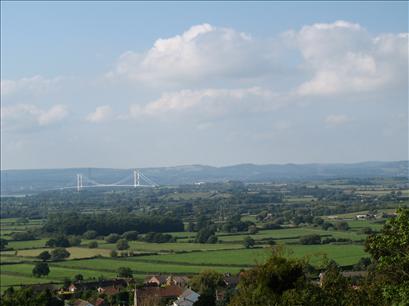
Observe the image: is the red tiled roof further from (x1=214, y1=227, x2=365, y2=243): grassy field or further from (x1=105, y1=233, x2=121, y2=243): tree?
(x1=105, y1=233, x2=121, y2=243): tree

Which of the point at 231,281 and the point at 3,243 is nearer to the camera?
the point at 231,281

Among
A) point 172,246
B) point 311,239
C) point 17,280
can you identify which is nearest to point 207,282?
point 17,280

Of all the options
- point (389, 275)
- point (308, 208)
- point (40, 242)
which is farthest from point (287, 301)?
point (308, 208)

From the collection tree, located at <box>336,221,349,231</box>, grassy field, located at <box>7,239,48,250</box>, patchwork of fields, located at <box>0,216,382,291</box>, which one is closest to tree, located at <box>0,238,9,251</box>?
grassy field, located at <box>7,239,48,250</box>

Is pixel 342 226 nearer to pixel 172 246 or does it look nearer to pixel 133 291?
pixel 172 246

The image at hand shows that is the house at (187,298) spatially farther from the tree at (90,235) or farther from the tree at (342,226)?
the tree at (90,235)

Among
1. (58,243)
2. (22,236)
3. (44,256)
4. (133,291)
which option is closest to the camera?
(133,291)

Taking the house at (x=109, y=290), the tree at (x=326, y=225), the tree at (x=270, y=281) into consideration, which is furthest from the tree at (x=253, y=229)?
the tree at (x=270, y=281)
